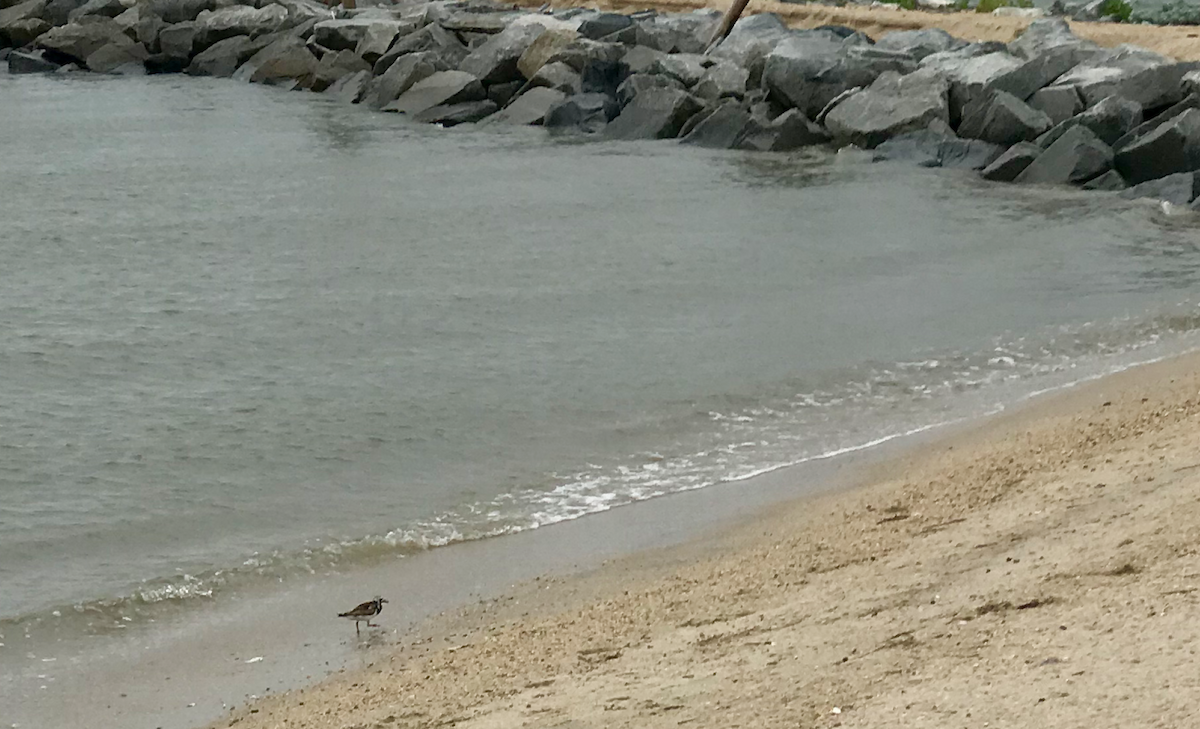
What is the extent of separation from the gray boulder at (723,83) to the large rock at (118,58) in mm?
13429

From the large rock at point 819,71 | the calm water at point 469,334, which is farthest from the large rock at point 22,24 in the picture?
the large rock at point 819,71

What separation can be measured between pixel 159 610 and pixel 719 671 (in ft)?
10.3

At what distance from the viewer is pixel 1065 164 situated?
18.0 meters

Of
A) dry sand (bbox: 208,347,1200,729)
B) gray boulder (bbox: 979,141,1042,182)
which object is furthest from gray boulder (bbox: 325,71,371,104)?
dry sand (bbox: 208,347,1200,729)

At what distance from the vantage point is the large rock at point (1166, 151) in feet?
56.6

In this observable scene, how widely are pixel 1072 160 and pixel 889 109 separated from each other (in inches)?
141

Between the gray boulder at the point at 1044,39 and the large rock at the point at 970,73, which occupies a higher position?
the gray boulder at the point at 1044,39

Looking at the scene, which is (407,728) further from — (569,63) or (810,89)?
(569,63)

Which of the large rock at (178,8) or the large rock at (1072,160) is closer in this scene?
the large rock at (1072,160)

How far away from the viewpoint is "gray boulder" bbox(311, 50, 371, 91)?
28156 millimetres

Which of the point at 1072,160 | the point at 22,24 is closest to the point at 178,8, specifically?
the point at 22,24

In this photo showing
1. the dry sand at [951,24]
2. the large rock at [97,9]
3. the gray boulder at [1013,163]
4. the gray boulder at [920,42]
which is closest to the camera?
the gray boulder at [1013,163]

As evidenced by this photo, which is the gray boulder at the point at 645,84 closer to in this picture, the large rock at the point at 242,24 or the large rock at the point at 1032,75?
the large rock at the point at 1032,75

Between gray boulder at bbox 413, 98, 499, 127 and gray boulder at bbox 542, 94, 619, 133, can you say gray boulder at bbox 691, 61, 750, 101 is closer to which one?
gray boulder at bbox 542, 94, 619, 133
